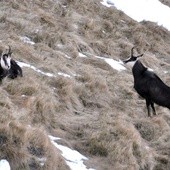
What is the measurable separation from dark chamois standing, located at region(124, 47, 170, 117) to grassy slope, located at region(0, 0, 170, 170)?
353 mm

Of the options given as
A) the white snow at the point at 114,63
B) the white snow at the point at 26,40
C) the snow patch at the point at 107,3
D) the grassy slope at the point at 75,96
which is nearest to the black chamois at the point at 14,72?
the grassy slope at the point at 75,96

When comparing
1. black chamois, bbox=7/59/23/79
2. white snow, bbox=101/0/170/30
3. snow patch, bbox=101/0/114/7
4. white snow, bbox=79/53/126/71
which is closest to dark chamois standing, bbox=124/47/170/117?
white snow, bbox=79/53/126/71

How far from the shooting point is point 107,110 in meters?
10.7

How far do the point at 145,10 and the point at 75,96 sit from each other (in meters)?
13.9

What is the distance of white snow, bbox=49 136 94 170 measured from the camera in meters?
7.51

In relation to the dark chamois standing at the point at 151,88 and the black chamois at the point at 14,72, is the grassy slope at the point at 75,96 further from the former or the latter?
the dark chamois standing at the point at 151,88

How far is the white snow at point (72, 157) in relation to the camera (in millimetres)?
7512

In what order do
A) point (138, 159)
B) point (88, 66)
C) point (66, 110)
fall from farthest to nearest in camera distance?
point (88, 66) → point (66, 110) → point (138, 159)

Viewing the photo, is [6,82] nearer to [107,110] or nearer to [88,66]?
[107,110]

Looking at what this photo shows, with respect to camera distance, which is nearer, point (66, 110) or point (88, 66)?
point (66, 110)

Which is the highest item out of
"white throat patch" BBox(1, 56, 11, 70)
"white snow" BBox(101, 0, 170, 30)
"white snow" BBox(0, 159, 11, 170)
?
"white snow" BBox(0, 159, 11, 170)

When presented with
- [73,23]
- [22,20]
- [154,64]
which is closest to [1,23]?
[22,20]

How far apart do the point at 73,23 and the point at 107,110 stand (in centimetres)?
739

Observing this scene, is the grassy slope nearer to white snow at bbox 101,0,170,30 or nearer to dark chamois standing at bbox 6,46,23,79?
dark chamois standing at bbox 6,46,23,79
